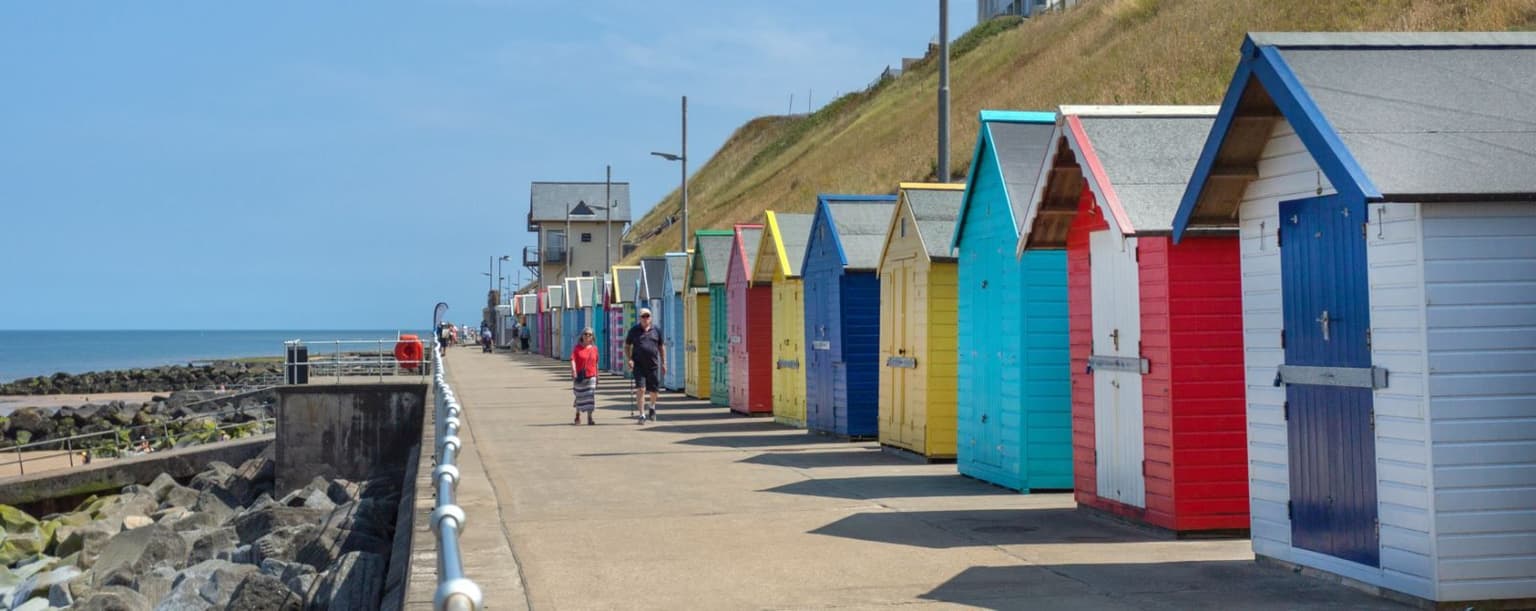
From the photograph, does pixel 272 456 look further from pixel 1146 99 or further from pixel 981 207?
pixel 1146 99

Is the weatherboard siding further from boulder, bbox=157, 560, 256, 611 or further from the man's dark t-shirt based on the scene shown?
the man's dark t-shirt

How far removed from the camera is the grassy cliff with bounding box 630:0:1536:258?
129 ft

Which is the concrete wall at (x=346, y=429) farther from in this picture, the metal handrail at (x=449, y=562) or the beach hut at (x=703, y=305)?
the metal handrail at (x=449, y=562)

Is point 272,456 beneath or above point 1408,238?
beneath

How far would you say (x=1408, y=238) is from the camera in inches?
309

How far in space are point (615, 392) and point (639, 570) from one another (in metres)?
25.4

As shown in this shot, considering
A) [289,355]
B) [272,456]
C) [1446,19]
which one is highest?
[1446,19]

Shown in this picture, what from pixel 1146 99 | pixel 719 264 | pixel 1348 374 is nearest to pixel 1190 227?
pixel 1348 374

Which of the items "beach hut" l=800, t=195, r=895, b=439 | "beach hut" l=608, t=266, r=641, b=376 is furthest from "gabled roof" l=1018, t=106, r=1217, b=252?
"beach hut" l=608, t=266, r=641, b=376

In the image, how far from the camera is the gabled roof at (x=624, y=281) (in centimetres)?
4050

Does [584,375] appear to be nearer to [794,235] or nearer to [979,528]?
[794,235]

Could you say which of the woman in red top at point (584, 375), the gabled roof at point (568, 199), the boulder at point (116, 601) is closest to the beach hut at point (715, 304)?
the woman in red top at point (584, 375)

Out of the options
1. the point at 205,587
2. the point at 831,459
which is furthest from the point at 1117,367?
the point at 205,587

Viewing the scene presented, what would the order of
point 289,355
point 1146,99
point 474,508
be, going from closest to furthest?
point 474,508, point 289,355, point 1146,99
